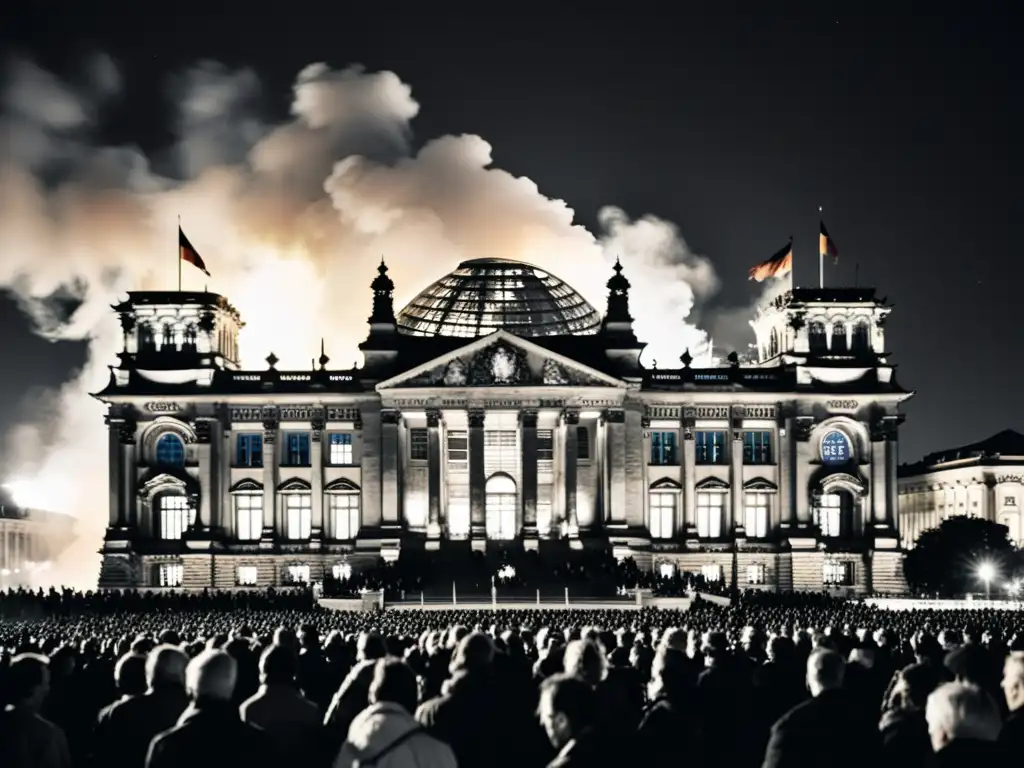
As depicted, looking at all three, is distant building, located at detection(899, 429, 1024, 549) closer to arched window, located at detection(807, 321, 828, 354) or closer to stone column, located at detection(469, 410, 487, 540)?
arched window, located at detection(807, 321, 828, 354)

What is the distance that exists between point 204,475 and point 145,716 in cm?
10663

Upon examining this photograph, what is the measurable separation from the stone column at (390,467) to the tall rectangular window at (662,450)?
1840cm

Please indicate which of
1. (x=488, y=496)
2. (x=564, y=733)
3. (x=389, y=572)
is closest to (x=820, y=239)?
(x=488, y=496)

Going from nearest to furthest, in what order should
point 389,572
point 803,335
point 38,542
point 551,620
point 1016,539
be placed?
point 551,620 < point 389,572 < point 803,335 < point 1016,539 < point 38,542

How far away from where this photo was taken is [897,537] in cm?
12288

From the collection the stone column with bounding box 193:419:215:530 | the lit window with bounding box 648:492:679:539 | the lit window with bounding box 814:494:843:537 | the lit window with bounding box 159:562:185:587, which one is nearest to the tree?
the lit window with bounding box 814:494:843:537

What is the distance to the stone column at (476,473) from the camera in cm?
11806

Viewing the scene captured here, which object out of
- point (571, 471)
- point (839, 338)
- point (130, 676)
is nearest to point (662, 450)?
point (571, 471)

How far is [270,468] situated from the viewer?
123750 millimetres

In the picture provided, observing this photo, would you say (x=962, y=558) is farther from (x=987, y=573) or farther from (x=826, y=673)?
(x=826, y=673)

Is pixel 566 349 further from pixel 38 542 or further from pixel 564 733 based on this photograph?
pixel 564 733

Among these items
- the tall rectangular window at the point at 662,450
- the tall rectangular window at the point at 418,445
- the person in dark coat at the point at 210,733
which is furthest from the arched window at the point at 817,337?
the person in dark coat at the point at 210,733

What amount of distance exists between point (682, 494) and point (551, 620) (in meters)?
62.2

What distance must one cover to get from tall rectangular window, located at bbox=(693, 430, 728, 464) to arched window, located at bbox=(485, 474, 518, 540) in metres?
13.7
